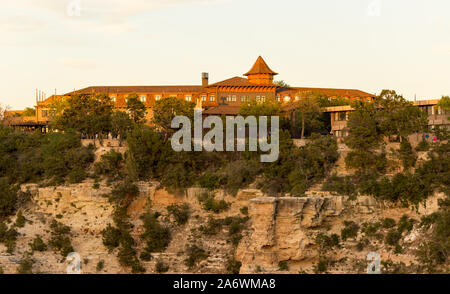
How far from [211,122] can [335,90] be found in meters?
27.2

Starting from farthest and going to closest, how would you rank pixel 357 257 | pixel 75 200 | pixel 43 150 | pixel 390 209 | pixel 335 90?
pixel 335 90 → pixel 43 150 → pixel 75 200 → pixel 390 209 → pixel 357 257

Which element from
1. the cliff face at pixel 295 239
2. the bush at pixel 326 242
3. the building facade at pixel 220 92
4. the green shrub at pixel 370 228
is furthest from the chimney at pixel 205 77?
the bush at pixel 326 242

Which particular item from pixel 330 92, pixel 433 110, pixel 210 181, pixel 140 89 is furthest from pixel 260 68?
pixel 210 181

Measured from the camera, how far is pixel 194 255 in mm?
60188

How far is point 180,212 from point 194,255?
4766 mm

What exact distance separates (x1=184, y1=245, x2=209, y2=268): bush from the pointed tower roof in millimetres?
36682

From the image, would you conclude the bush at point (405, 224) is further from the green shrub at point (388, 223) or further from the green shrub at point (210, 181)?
the green shrub at point (210, 181)

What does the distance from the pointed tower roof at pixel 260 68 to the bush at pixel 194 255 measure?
36.7 metres

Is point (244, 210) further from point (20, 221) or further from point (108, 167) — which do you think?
point (20, 221)

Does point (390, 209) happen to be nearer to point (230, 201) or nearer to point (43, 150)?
point (230, 201)

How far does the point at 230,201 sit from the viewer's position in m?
64.8

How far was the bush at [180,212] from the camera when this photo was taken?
63531 millimetres
